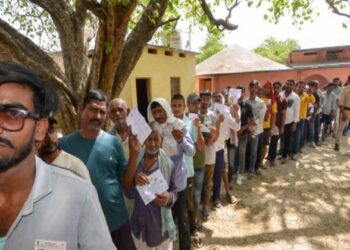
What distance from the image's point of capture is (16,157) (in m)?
1.09

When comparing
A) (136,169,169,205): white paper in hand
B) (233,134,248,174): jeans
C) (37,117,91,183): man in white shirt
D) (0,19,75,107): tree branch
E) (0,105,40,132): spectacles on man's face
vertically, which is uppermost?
(0,19,75,107): tree branch

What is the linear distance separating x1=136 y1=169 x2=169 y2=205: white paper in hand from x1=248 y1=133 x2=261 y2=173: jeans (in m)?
3.68

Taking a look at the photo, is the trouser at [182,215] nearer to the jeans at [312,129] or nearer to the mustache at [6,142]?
the mustache at [6,142]

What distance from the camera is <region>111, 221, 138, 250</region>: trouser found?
253 centimetres

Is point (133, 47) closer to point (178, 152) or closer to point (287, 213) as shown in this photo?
point (178, 152)

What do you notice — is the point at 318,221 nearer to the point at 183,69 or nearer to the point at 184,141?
the point at 184,141

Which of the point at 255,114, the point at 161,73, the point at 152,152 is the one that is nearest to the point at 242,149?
the point at 255,114

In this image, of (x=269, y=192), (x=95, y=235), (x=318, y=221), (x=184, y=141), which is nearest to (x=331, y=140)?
(x=269, y=192)

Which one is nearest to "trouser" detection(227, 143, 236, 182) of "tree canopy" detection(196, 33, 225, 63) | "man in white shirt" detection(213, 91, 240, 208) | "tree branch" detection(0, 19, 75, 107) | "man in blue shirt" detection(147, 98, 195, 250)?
"man in white shirt" detection(213, 91, 240, 208)

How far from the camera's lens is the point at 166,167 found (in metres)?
2.72

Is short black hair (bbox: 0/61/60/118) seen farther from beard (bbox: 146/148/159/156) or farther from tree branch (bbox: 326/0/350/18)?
tree branch (bbox: 326/0/350/18)

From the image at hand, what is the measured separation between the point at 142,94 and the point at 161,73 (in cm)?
128

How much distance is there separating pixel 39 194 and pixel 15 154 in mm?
170

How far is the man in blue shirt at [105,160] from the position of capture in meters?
2.39
